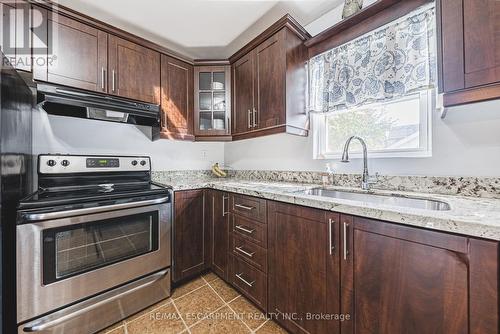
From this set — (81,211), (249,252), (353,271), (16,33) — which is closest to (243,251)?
(249,252)

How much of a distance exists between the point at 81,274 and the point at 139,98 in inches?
58.8

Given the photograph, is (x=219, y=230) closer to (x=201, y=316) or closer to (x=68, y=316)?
(x=201, y=316)

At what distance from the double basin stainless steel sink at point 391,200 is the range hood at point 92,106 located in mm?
1609

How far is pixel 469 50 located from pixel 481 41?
4 centimetres

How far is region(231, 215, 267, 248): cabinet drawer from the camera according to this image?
1472 millimetres

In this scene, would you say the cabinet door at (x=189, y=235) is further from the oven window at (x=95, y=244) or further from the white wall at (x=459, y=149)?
the white wall at (x=459, y=149)

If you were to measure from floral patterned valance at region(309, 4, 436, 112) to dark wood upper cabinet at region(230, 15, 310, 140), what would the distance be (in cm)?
15

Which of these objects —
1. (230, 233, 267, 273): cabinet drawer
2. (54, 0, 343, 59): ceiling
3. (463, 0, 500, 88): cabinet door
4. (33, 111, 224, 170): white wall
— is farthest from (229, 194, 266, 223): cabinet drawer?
(54, 0, 343, 59): ceiling

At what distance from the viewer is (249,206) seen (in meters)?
1.57

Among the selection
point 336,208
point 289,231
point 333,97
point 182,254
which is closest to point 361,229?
point 336,208

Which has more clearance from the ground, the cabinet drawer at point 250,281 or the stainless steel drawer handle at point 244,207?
the stainless steel drawer handle at point 244,207

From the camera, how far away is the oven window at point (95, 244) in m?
1.20

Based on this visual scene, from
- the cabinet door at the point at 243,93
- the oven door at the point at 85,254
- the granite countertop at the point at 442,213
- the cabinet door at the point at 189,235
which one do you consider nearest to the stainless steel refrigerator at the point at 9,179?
the oven door at the point at 85,254

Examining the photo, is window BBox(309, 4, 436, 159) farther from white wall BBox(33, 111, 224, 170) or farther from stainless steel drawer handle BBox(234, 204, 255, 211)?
white wall BBox(33, 111, 224, 170)
